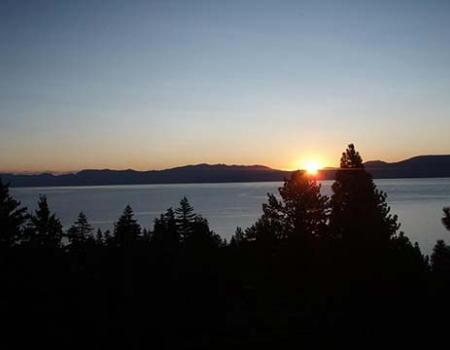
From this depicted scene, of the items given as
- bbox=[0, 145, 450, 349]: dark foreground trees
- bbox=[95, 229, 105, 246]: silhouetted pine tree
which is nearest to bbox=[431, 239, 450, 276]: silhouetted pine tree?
bbox=[0, 145, 450, 349]: dark foreground trees

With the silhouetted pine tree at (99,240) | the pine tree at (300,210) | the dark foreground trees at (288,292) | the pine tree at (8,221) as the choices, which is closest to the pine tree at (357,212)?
the dark foreground trees at (288,292)

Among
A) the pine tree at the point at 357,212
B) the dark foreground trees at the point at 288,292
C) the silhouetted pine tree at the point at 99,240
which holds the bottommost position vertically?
the silhouetted pine tree at the point at 99,240

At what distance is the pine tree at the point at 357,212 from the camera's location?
20.9 metres

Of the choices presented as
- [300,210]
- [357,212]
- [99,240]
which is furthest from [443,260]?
[99,240]

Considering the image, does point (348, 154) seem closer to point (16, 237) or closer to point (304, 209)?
point (304, 209)

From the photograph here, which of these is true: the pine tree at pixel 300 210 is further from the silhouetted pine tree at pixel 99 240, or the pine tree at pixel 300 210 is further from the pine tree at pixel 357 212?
the silhouetted pine tree at pixel 99 240

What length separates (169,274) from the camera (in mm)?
28484

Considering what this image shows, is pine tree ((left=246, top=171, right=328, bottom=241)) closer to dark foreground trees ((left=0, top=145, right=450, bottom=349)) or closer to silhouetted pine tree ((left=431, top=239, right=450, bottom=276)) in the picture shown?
dark foreground trees ((left=0, top=145, right=450, bottom=349))

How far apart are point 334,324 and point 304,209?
18.0ft

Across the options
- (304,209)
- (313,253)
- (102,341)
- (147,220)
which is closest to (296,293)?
(313,253)

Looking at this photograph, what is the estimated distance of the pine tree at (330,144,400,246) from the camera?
2094cm

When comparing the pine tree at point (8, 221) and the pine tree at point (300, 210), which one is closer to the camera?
the pine tree at point (8, 221)

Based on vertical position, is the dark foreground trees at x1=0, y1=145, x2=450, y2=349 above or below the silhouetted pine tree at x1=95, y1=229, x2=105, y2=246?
above

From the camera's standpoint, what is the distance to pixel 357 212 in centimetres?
2120
